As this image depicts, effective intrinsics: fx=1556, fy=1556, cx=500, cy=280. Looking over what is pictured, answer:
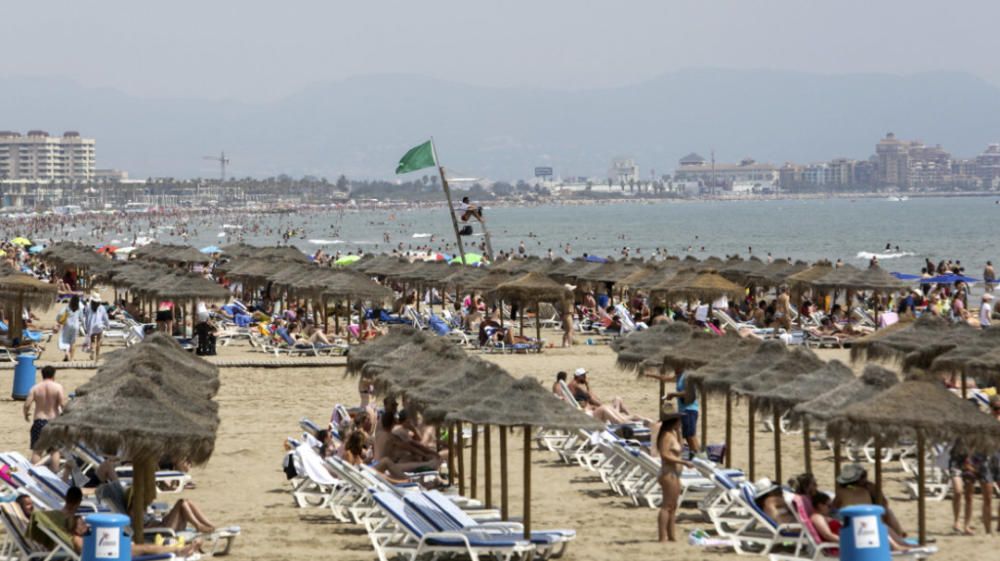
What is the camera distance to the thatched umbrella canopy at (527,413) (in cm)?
930

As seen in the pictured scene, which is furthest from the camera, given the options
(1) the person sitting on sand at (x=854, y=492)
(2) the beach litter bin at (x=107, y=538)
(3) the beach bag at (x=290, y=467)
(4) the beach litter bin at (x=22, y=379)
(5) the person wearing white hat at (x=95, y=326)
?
(5) the person wearing white hat at (x=95, y=326)

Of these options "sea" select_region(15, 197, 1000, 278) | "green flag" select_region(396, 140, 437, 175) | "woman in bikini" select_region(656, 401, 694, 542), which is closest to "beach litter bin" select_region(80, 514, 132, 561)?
"woman in bikini" select_region(656, 401, 694, 542)

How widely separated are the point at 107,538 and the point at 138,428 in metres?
1.50

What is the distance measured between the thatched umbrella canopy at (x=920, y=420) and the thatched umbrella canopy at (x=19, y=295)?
620 inches

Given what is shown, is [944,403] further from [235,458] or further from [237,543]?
[235,458]

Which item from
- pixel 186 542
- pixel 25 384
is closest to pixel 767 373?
pixel 186 542

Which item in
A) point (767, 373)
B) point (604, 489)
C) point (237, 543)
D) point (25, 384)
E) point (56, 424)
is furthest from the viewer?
point (25, 384)

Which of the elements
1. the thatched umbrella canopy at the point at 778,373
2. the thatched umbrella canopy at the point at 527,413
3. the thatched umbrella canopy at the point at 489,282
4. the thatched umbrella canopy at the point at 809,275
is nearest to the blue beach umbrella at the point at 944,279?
the thatched umbrella canopy at the point at 809,275

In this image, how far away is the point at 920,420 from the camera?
30.0 ft

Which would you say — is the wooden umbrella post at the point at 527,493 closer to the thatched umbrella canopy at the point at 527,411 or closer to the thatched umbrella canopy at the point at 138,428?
the thatched umbrella canopy at the point at 527,411

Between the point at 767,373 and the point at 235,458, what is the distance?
16.5 ft

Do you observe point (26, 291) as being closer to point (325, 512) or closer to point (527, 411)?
point (325, 512)

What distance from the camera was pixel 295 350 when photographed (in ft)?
76.4

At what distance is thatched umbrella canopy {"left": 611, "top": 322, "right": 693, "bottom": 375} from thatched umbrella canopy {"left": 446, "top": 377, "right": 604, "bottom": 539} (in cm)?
486
